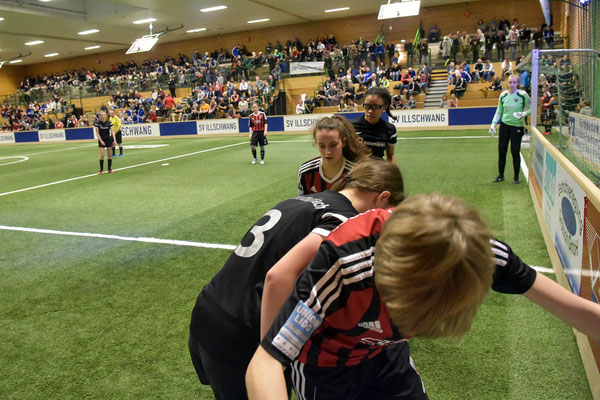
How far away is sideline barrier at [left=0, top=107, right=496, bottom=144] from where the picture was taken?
66.6ft

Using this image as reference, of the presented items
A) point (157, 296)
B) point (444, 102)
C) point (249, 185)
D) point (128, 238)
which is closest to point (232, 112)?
point (444, 102)

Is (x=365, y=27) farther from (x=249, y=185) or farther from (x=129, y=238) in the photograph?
(x=129, y=238)

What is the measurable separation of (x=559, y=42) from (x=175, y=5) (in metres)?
21.8

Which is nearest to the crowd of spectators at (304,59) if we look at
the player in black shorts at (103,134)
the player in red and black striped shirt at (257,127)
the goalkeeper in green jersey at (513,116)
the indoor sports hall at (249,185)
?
the indoor sports hall at (249,185)

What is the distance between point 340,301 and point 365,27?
3780 cm

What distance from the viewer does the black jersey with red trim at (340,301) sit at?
1357mm

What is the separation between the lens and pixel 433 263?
113 cm

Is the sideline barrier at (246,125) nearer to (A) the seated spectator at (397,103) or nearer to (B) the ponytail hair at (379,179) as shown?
(A) the seated spectator at (397,103)

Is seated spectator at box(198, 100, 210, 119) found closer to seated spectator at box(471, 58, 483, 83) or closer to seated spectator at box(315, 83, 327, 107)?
seated spectator at box(315, 83, 327, 107)

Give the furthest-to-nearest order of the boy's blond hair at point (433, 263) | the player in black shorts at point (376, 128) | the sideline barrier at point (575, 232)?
the player in black shorts at point (376, 128), the sideline barrier at point (575, 232), the boy's blond hair at point (433, 263)

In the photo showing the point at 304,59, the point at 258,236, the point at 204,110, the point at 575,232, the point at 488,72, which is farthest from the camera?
the point at 304,59

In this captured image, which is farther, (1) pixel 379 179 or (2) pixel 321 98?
(2) pixel 321 98

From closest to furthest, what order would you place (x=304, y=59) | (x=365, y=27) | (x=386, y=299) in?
1. (x=386, y=299)
2. (x=304, y=59)
3. (x=365, y=27)

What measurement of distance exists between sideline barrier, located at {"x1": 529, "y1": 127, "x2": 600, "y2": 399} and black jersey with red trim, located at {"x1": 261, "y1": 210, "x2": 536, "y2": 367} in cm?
198
